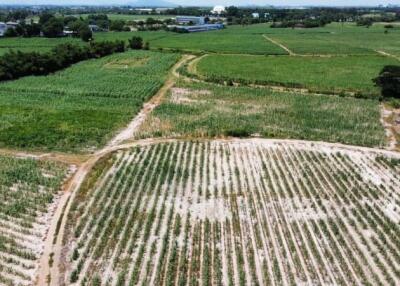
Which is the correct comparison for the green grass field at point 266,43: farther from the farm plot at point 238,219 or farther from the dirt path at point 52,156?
the farm plot at point 238,219

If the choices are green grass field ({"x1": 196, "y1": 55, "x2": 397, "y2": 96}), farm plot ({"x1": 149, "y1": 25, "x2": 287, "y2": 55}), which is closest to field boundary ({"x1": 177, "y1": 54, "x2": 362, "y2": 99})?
green grass field ({"x1": 196, "y1": 55, "x2": 397, "y2": 96})

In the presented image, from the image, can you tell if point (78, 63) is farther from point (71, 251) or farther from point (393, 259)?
point (393, 259)

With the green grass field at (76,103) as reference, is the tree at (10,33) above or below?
above

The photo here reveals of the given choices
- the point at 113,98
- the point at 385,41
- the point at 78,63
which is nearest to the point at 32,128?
the point at 113,98

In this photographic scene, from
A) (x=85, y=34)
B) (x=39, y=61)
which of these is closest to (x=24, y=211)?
(x=39, y=61)

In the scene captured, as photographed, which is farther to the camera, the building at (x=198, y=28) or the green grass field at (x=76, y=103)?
the building at (x=198, y=28)

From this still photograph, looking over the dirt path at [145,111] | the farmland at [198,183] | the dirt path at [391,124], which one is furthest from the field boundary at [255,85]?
the dirt path at [391,124]
